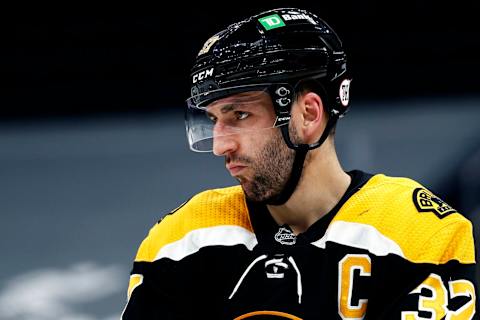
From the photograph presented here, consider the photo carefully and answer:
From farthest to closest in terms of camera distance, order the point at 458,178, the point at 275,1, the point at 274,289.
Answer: the point at 275,1
the point at 458,178
the point at 274,289

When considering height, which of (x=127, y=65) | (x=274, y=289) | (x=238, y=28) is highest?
(x=127, y=65)

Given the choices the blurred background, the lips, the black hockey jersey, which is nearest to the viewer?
the black hockey jersey

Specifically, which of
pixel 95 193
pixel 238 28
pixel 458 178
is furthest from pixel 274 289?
pixel 95 193

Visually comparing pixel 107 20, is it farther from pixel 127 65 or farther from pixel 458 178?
pixel 458 178

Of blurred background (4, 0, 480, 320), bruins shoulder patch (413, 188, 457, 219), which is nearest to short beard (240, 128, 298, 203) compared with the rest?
bruins shoulder patch (413, 188, 457, 219)

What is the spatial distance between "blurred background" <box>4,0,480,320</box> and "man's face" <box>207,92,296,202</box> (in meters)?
1.77

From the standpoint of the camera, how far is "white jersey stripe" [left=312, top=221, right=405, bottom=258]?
56.4 inches

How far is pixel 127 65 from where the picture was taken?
341 cm

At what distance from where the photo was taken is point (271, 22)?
5.13 feet

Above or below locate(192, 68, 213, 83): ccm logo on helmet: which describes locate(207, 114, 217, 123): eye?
below

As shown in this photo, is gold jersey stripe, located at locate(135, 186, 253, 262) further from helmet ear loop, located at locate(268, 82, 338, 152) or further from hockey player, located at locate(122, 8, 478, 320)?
helmet ear loop, located at locate(268, 82, 338, 152)

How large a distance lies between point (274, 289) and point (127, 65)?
2.08m

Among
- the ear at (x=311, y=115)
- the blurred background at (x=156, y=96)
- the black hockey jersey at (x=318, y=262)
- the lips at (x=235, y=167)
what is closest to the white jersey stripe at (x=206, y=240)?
the black hockey jersey at (x=318, y=262)

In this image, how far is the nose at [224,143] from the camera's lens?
4.94ft
